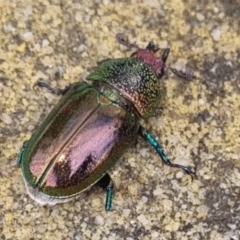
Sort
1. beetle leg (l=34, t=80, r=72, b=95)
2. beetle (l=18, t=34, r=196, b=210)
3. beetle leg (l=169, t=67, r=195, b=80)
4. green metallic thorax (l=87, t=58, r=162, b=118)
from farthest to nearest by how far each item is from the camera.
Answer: beetle leg (l=169, t=67, r=195, b=80), beetle leg (l=34, t=80, r=72, b=95), green metallic thorax (l=87, t=58, r=162, b=118), beetle (l=18, t=34, r=196, b=210)

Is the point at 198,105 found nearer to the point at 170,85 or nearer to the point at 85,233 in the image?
the point at 170,85

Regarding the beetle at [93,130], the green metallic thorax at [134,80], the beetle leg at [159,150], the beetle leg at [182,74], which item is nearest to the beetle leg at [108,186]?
the beetle at [93,130]

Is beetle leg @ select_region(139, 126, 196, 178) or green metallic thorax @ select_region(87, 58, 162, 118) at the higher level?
green metallic thorax @ select_region(87, 58, 162, 118)

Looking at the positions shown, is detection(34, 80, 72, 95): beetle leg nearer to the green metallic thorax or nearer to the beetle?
the beetle

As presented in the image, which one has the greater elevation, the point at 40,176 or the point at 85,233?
the point at 40,176

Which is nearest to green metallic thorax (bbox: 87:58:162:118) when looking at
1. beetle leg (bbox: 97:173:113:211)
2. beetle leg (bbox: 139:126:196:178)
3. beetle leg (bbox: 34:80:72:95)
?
beetle leg (bbox: 139:126:196:178)

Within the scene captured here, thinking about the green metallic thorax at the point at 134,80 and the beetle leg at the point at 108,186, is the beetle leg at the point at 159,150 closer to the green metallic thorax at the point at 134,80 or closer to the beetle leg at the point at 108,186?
the green metallic thorax at the point at 134,80

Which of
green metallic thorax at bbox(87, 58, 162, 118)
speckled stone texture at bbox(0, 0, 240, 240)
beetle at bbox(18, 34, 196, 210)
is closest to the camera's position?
beetle at bbox(18, 34, 196, 210)

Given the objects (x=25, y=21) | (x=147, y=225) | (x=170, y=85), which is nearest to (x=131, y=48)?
A: (x=170, y=85)
